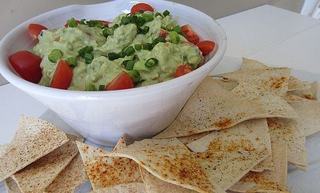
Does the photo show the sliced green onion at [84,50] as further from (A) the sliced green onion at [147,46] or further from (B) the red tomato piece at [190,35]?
(B) the red tomato piece at [190,35]

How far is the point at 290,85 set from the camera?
1360 mm

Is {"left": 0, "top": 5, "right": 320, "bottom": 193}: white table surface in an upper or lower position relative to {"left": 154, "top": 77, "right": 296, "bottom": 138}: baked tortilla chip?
lower

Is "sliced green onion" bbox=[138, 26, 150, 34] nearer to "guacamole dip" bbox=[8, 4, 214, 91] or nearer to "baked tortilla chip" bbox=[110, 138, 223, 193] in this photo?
"guacamole dip" bbox=[8, 4, 214, 91]

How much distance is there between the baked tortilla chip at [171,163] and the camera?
912 mm

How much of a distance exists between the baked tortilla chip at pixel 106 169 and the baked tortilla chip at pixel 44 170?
86 mm

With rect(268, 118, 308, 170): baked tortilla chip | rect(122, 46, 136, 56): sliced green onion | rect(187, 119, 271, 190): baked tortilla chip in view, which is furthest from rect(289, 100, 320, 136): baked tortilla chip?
rect(122, 46, 136, 56): sliced green onion

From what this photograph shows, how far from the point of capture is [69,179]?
3.39 feet

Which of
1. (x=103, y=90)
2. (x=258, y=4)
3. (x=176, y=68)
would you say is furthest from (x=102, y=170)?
(x=258, y=4)

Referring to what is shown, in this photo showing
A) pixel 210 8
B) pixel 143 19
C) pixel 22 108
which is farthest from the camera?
pixel 210 8

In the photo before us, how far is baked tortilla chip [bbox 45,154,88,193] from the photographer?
3.30 ft

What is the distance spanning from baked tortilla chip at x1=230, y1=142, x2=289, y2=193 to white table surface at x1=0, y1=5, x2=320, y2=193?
2.23ft

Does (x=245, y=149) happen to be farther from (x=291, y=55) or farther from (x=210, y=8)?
(x=210, y=8)

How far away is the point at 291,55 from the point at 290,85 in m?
0.44

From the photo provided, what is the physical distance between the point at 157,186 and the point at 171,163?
0.06 m
